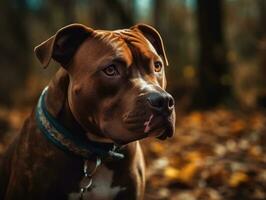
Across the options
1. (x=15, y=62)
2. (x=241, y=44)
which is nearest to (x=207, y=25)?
(x=15, y=62)

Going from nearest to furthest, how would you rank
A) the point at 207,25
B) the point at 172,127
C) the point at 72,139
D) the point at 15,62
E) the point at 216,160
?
the point at 172,127, the point at 72,139, the point at 216,160, the point at 207,25, the point at 15,62

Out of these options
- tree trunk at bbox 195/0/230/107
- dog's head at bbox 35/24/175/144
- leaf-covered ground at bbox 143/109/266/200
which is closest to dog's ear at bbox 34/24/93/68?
dog's head at bbox 35/24/175/144

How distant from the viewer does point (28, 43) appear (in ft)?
46.9

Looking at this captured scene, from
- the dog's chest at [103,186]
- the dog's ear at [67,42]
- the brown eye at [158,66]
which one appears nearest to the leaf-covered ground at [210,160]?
the dog's chest at [103,186]

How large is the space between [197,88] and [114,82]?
696 cm

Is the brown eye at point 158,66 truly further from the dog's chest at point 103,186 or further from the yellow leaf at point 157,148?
the yellow leaf at point 157,148

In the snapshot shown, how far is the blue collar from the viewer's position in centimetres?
359

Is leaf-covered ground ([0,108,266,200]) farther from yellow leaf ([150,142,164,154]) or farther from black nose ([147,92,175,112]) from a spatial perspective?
black nose ([147,92,175,112])

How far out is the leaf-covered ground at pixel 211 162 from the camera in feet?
17.6

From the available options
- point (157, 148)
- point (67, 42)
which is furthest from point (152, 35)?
point (157, 148)

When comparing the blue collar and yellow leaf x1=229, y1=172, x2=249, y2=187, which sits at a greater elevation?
the blue collar

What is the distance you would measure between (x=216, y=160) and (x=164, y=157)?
670 mm

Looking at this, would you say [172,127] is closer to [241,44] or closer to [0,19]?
[0,19]

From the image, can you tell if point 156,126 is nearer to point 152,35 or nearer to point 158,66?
point 158,66
